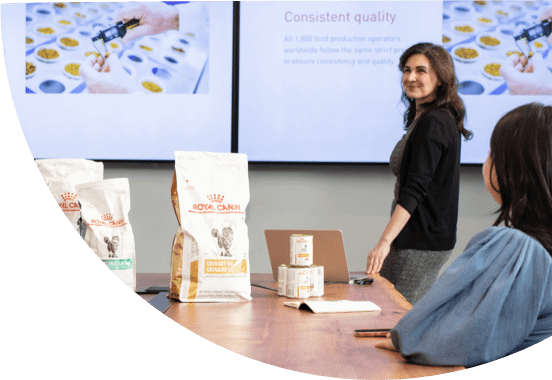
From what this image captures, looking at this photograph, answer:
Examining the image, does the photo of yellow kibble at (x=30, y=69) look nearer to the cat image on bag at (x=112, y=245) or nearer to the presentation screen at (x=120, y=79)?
the presentation screen at (x=120, y=79)

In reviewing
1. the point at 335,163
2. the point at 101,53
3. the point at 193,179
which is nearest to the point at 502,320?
the point at 193,179

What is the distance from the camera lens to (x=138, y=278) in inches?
75.3

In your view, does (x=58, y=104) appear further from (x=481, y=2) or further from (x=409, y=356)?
(x=409, y=356)

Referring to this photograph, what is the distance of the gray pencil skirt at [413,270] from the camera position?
1949mm

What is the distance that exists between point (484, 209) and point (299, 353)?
235 centimetres

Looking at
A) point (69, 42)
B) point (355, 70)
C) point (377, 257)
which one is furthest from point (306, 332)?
point (69, 42)

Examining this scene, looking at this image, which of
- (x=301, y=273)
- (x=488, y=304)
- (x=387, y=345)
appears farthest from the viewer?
(x=301, y=273)

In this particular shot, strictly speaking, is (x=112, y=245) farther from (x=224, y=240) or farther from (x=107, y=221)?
(x=224, y=240)

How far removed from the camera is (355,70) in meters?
2.94

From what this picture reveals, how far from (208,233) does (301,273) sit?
11.5 inches

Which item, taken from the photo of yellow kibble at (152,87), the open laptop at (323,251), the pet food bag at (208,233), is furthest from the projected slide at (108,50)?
the pet food bag at (208,233)

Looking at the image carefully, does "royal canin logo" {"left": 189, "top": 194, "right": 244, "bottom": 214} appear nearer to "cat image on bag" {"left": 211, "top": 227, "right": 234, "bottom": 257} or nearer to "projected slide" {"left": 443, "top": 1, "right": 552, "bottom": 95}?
"cat image on bag" {"left": 211, "top": 227, "right": 234, "bottom": 257}

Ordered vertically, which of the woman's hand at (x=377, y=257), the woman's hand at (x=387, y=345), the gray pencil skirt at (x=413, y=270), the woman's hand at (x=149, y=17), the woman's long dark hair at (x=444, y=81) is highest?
the woman's hand at (x=149, y=17)

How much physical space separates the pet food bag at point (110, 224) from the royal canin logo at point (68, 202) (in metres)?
0.19
